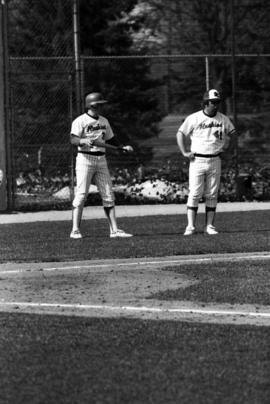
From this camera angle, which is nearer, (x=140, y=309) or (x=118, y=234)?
(x=140, y=309)

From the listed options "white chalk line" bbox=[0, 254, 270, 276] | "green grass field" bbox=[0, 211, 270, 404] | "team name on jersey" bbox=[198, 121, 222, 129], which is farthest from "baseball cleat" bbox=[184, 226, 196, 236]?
"white chalk line" bbox=[0, 254, 270, 276]

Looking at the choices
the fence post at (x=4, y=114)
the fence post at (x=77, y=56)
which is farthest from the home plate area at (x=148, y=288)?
the fence post at (x=77, y=56)

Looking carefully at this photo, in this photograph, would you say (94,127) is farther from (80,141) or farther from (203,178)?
(203,178)

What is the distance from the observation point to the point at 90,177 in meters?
14.2

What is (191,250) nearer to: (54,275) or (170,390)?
(54,275)

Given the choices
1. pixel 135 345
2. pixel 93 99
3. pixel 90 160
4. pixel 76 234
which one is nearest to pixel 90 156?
pixel 90 160

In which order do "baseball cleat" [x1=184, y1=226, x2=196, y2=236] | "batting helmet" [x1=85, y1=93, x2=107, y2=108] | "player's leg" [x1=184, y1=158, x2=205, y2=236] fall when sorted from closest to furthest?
1. "batting helmet" [x1=85, y1=93, x2=107, y2=108]
2. "player's leg" [x1=184, y1=158, x2=205, y2=236]
3. "baseball cleat" [x1=184, y1=226, x2=196, y2=236]

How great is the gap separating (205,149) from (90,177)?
58.9 inches

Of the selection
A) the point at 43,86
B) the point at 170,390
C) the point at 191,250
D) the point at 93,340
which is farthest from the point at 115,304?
the point at 43,86

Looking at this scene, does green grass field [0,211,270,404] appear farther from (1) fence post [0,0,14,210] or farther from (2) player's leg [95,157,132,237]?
(1) fence post [0,0,14,210]

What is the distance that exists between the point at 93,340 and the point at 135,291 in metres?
2.16

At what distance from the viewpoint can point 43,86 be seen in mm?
19891

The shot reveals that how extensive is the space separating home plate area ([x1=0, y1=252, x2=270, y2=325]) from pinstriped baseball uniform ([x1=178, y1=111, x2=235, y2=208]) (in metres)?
2.47

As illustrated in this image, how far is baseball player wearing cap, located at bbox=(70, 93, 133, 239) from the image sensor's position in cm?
1410
